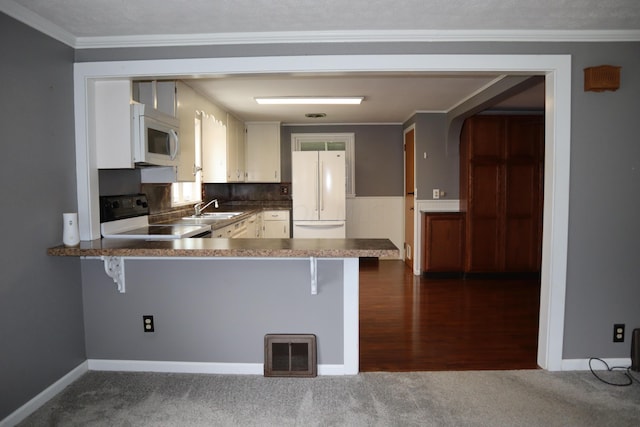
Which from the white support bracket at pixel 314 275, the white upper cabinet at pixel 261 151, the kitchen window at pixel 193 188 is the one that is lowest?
the white support bracket at pixel 314 275

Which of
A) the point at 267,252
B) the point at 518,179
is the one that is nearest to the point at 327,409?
the point at 267,252

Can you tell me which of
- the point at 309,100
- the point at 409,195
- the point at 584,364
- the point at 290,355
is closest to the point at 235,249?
the point at 290,355

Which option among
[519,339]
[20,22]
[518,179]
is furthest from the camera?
[518,179]

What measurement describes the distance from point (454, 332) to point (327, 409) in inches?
63.0

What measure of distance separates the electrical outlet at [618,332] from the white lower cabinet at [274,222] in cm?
410

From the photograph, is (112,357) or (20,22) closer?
(20,22)

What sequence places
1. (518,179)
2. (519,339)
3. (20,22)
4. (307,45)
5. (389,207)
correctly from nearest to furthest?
(20,22)
(307,45)
(519,339)
(518,179)
(389,207)

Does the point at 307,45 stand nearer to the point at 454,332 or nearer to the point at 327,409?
the point at 327,409

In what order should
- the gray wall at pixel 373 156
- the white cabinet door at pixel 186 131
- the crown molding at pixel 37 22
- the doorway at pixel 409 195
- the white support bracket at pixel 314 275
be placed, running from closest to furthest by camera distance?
the crown molding at pixel 37 22, the white support bracket at pixel 314 275, the white cabinet door at pixel 186 131, the doorway at pixel 409 195, the gray wall at pixel 373 156

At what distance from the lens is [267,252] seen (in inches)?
88.0

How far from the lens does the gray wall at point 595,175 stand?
2561mm

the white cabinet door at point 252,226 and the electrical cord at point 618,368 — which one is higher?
the white cabinet door at point 252,226

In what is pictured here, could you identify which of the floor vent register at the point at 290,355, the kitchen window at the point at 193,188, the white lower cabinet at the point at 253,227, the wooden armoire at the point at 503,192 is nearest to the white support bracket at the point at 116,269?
the floor vent register at the point at 290,355

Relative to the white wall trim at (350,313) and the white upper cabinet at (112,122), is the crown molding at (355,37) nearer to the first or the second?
the white upper cabinet at (112,122)
